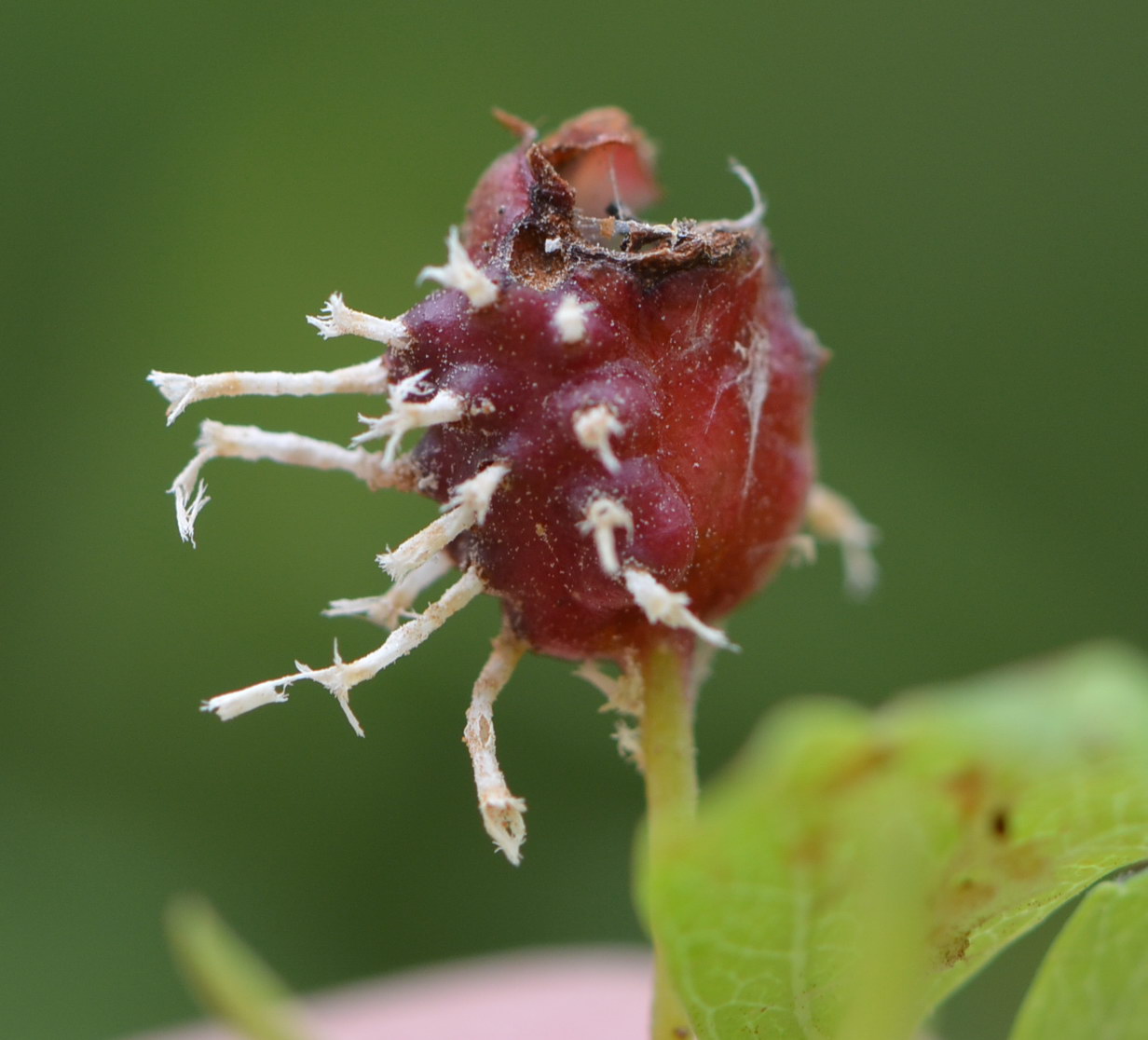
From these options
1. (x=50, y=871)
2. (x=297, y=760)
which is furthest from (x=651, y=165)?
(x=50, y=871)

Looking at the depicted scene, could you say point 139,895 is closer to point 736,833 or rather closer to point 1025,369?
point 1025,369

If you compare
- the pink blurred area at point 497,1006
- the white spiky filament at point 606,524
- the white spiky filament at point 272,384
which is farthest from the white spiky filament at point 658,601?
the pink blurred area at point 497,1006

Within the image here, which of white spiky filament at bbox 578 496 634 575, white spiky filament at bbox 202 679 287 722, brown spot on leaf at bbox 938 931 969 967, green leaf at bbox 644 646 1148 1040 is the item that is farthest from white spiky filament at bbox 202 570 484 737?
brown spot on leaf at bbox 938 931 969 967

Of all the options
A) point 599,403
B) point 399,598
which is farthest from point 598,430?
point 399,598

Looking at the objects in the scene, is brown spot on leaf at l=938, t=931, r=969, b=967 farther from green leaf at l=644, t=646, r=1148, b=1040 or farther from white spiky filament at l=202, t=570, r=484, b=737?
white spiky filament at l=202, t=570, r=484, b=737

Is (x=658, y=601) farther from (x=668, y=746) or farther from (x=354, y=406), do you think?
(x=354, y=406)
